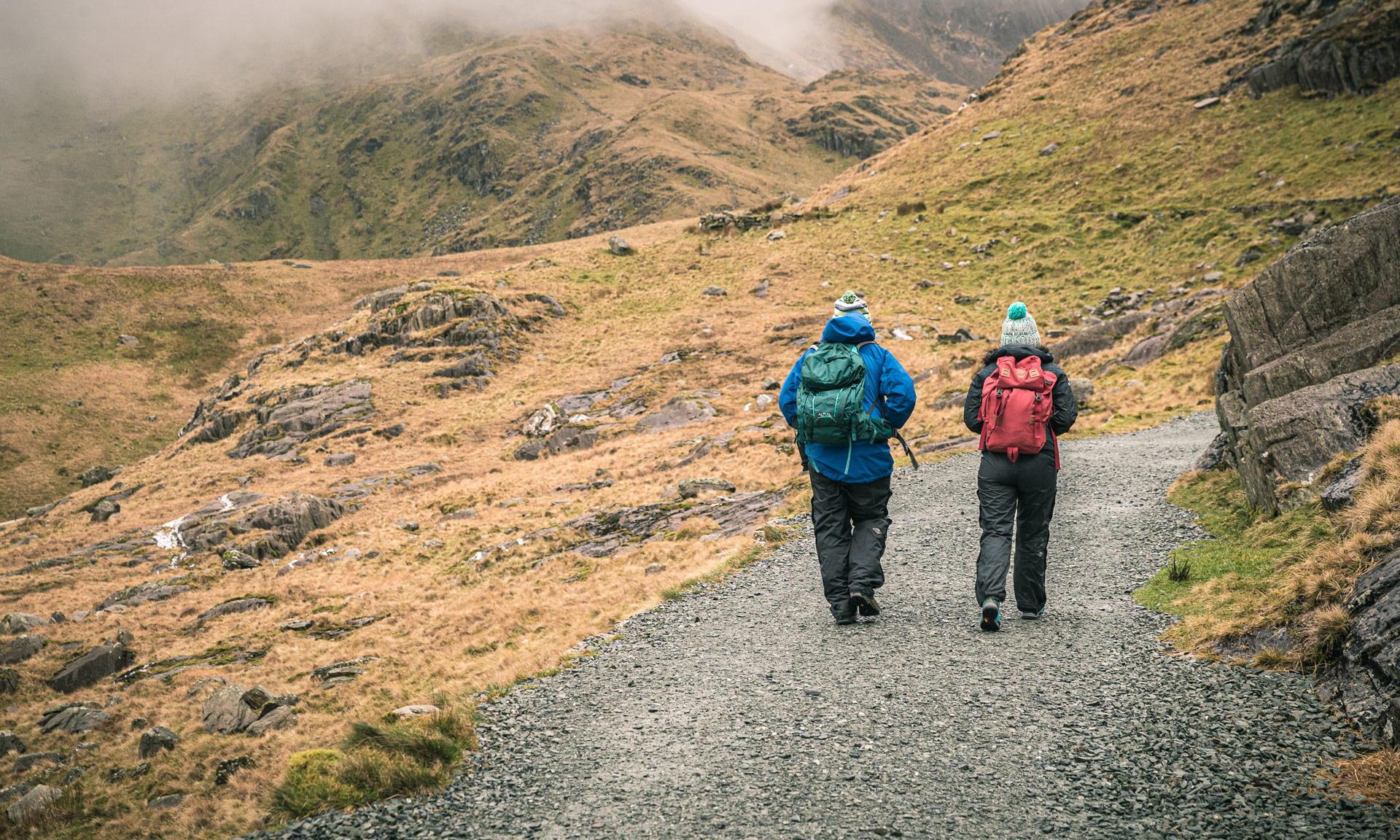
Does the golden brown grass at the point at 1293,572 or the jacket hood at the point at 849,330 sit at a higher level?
the jacket hood at the point at 849,330

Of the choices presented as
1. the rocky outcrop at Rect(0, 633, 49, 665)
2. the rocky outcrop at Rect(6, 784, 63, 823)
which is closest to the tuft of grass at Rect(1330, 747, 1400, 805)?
the rocky outcrop at Rect(6, 784, 63, 823)

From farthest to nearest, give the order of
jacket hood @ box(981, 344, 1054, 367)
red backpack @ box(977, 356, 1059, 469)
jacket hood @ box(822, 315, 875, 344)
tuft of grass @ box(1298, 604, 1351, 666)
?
1. jacket hood @ box(822, 315, 875, 344)
2. jacket hood @ box(981, 344, 1054, 367)
3. red backpack @ box(977, 356, 1059, 469)
4. tuft of grass @ box(1298, 604, 1351, 666)

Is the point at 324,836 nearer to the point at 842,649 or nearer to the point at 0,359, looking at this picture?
the point at 842,649

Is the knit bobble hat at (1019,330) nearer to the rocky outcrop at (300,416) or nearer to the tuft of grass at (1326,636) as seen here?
the tuft of grass at (1326,636)

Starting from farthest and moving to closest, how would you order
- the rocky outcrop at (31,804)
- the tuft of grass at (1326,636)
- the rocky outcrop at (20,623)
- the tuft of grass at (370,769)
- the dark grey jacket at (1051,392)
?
the rocky outcrop at (20,623)
the rocky outcrop at (31,804)
the dark grey jacket at (1051,392)
the tuft of grass at (370,769)
the tuft of grass at (1326,636)

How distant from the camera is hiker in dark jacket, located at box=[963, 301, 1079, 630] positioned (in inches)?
305

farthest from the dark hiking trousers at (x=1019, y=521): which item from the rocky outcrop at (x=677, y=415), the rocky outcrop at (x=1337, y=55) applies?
the rocky outcrop at (x=1337, y=55)

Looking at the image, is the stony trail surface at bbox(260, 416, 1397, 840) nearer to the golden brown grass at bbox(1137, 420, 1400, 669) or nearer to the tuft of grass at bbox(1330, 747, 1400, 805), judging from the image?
the tuft of grass at bbox(1330, 747, 1400, 805)

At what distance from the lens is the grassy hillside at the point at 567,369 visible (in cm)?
1498

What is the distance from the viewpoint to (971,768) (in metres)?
5.08

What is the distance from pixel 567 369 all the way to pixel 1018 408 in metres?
40.8

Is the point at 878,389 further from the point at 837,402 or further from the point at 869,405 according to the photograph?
the point at 837,402

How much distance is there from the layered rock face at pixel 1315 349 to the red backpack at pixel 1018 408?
148 inches

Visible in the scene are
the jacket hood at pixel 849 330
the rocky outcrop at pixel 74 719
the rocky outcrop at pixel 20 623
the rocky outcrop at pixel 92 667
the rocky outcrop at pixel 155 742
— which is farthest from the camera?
the rocky outcrop at pixel 20 623
